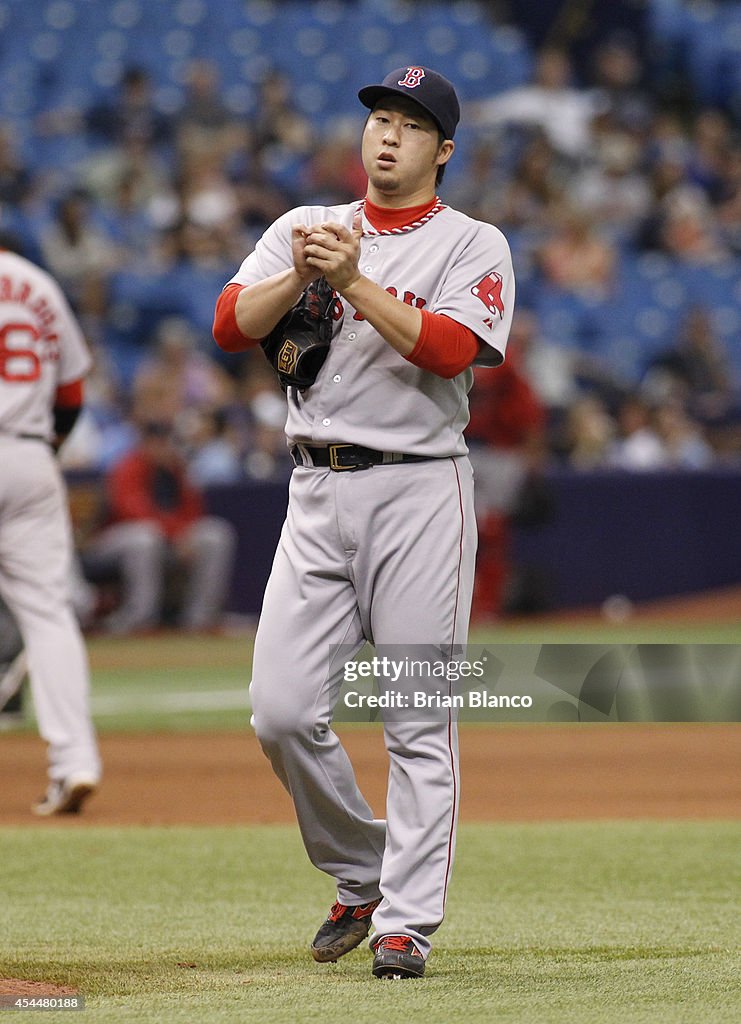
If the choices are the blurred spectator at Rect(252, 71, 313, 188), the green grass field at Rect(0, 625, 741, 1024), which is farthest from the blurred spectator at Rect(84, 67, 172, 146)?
the green grass field at Rect(0, 625, 741, 1024)

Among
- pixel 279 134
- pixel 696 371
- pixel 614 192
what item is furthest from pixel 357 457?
pixel 614 192

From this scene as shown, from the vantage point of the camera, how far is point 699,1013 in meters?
3.44

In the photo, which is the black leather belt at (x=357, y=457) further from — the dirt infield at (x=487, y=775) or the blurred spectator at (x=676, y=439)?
the blurred spectator at (x=676, y=439)

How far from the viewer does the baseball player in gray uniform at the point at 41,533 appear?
650 cm

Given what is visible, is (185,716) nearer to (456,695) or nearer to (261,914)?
(261,914)

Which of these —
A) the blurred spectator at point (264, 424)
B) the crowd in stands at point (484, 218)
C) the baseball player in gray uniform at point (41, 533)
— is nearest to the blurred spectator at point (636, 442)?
the crowd in stands at point (484, 218)

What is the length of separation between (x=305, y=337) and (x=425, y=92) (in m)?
0.63

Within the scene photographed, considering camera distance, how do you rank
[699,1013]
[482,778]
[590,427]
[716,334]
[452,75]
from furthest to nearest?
[452,75] → [716,334] → [590,427] → [482,778] → [699,1013]

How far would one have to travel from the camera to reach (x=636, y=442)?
50.4ft

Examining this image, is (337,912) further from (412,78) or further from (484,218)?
(484,218)

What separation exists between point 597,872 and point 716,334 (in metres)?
12.4

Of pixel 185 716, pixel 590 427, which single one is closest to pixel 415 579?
pixel 185 716

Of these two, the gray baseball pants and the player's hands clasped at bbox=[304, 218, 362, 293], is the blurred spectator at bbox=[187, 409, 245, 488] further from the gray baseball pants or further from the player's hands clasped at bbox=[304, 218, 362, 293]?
the player's hands clasped at bbox=[304, 218, 362, 293]

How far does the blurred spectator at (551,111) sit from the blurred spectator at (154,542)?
7573mm
